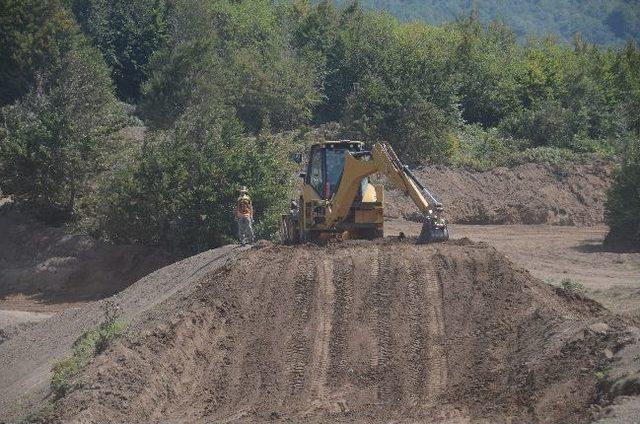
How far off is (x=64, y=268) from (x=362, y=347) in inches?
735

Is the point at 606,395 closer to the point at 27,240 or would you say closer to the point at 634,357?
the point at 634,357

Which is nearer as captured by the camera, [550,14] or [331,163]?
[331,163]

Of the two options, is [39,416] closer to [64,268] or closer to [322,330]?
[322,330]

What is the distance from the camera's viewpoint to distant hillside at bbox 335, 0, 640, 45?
128 metres

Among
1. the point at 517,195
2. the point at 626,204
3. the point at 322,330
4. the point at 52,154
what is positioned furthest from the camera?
the point at 517,195

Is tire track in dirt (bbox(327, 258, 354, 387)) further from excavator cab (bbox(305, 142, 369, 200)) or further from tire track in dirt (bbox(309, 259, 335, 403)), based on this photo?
excavator cab (bbox(305, 142, 369, 200))

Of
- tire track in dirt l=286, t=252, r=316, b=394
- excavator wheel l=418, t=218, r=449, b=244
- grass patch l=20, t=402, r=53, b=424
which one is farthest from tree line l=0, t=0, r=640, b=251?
grass patch l=20, t=402, r=53, b=424

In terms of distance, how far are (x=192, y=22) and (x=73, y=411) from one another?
1714 inches

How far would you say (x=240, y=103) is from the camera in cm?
5169

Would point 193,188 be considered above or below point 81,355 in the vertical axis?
above

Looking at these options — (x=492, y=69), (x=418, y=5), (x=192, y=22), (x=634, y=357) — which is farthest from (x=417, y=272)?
(x=418, y=5)

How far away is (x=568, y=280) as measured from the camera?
2639 cm

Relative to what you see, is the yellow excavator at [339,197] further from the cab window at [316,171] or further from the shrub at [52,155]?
the shrub at [52,155]

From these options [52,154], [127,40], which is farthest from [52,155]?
[127,40]
